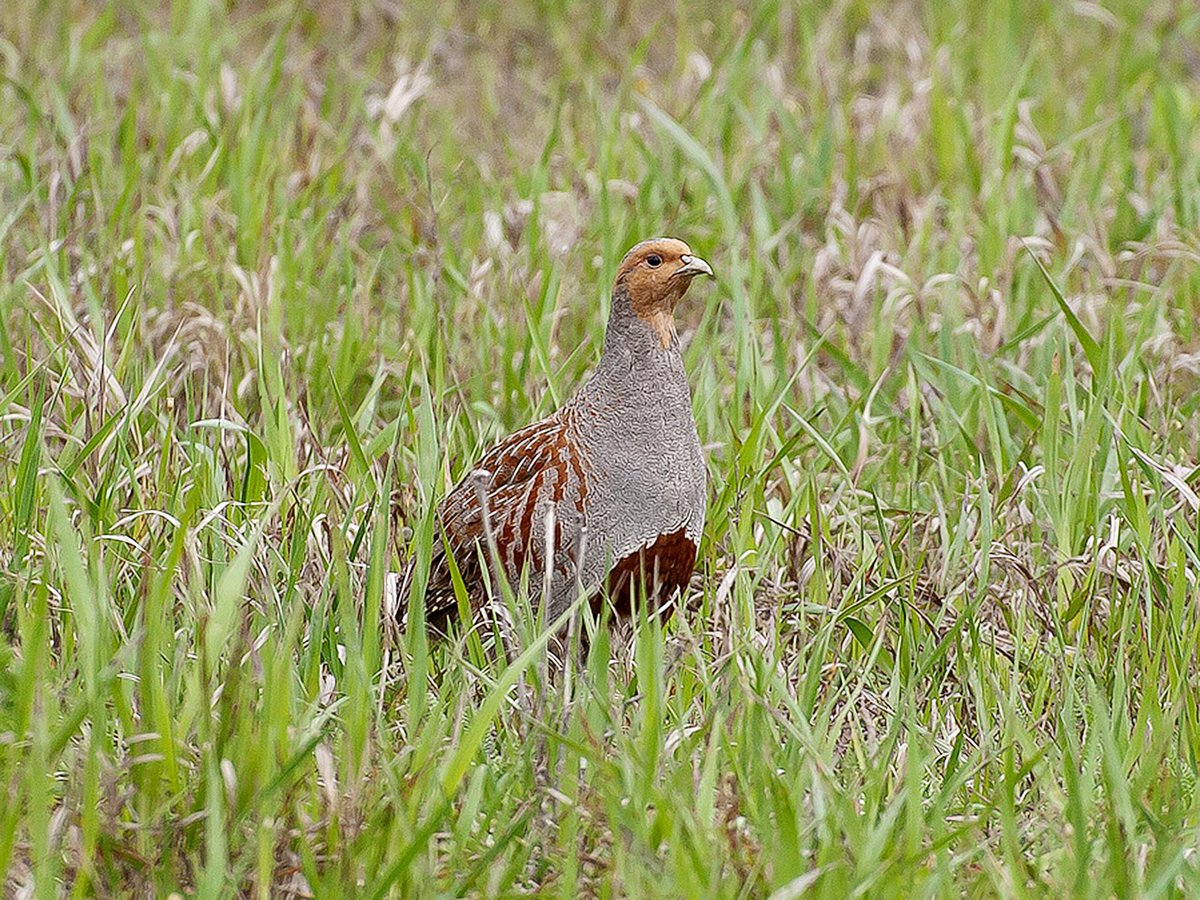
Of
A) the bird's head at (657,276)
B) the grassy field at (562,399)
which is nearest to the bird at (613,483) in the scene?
the bird's head at (657,276)

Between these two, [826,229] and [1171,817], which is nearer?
[1171,817]

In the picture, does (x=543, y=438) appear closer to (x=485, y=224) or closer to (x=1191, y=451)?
(x=1191, y=451)

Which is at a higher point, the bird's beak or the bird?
the bird's beak

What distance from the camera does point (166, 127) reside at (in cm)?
575

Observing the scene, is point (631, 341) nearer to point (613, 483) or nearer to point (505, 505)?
point (613, 483)

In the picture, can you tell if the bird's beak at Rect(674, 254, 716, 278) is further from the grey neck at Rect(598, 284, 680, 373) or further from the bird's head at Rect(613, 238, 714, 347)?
the grey neck at Rect(598, 284, 680, 373)

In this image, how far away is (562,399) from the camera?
4332 millimetres

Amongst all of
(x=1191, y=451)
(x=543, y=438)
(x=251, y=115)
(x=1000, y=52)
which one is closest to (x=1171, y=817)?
(x=543, y=438)

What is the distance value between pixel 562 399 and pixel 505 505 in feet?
2.95

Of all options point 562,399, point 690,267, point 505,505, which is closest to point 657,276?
point 690,267

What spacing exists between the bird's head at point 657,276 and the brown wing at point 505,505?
260mm

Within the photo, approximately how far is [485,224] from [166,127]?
3.78 feet

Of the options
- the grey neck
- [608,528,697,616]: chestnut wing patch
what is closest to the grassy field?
[608,528,697,616]: chestnut wing patch

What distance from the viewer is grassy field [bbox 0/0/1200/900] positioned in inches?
102
